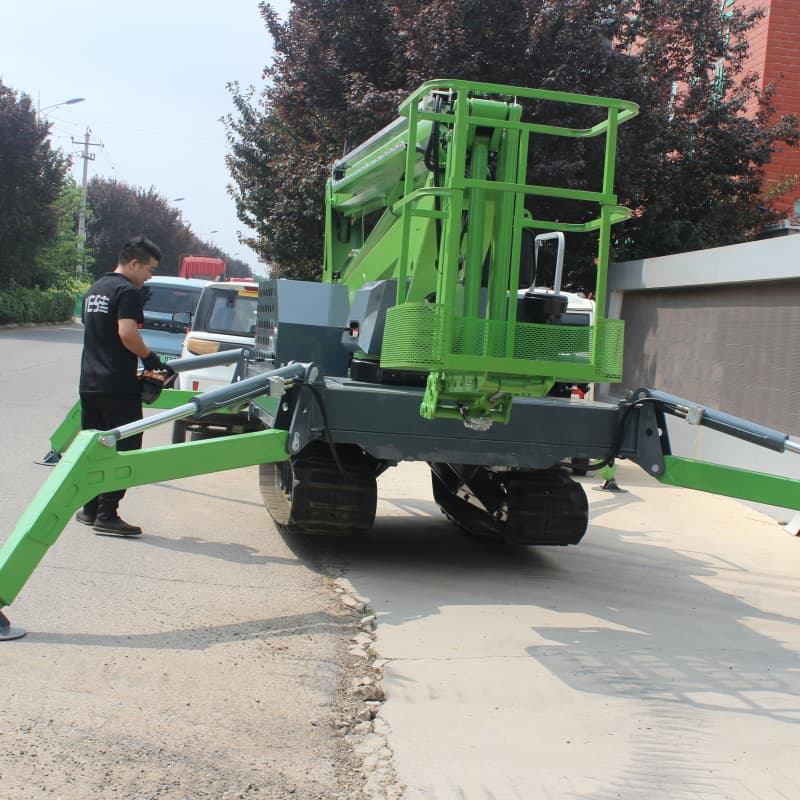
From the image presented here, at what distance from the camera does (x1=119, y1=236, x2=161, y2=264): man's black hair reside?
6988 millimetres

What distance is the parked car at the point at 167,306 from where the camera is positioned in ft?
49.2

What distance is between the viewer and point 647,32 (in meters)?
15.8

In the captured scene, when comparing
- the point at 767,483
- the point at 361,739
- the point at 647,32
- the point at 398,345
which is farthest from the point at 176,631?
the point at 647,32

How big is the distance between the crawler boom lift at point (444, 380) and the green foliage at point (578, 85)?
7.43 meters

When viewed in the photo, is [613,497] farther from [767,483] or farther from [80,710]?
[80,710]

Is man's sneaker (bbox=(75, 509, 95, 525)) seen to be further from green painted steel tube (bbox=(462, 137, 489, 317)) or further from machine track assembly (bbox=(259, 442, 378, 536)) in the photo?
green painted steel tube (bbox=(462, 137, 489, 317))

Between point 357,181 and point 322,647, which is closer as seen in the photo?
point 322,647

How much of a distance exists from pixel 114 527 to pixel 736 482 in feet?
12.7

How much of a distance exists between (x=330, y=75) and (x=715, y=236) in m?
6.43

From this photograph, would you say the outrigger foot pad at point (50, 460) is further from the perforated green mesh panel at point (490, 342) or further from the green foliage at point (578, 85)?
the green foliage at point (578, 85)

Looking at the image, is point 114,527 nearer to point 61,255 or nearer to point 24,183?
point 24,183

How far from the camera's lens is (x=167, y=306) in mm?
16234

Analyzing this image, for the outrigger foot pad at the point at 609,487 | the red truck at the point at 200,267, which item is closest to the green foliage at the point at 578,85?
the outrigger foot pad at the point at 609,487

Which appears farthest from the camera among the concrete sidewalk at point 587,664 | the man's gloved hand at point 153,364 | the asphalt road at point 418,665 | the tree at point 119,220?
the tree at point 119,220
